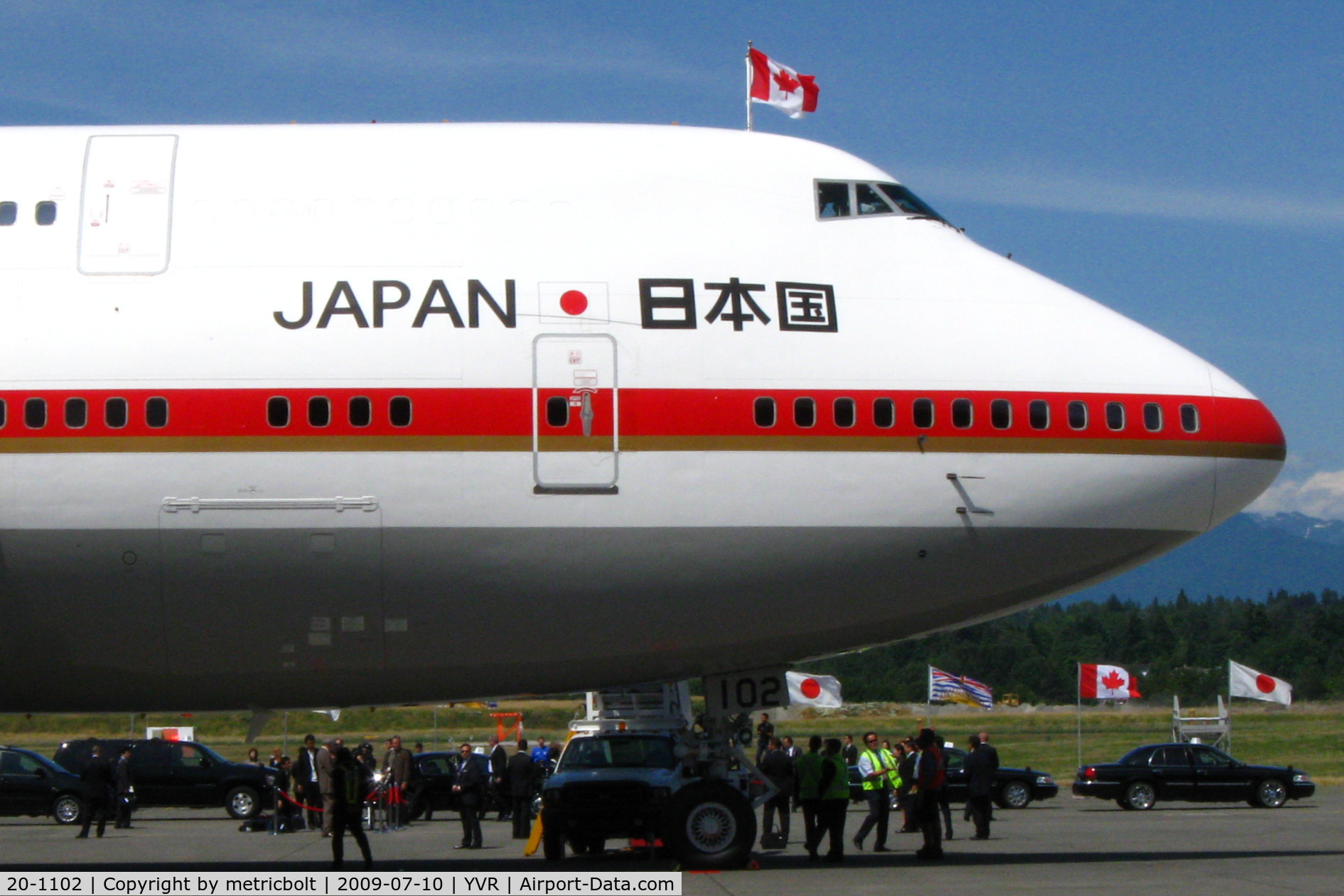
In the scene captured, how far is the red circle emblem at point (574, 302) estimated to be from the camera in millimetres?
14586

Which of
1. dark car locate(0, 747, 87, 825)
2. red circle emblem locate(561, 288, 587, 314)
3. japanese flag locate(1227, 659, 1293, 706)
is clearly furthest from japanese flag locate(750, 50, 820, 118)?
japanese flag locate(1227, 659, 1293, 706)

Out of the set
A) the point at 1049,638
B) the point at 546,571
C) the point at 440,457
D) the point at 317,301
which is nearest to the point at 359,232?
the point at 317,301

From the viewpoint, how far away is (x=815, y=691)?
36969 millimetres

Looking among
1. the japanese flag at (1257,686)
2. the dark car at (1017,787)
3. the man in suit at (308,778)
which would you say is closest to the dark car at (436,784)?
the man in suit at (308,778)

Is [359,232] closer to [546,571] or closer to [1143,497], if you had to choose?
[546,571]

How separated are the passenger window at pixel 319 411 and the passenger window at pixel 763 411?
12.4ft

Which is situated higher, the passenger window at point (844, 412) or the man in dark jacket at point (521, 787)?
the passenger window at point (844, 412)

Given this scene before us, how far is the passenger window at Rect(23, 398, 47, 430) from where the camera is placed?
13.9m

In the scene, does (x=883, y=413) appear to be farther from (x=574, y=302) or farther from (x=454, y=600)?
(x=454, y=600)

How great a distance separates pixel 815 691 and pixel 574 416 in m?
23.8

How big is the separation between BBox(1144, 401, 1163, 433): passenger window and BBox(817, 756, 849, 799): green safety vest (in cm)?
565

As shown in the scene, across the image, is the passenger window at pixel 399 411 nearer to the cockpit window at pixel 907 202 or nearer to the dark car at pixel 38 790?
the cockpit window at pixel 907 202

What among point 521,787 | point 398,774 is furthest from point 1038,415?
point 398,774

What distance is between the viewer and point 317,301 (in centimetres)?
1432
